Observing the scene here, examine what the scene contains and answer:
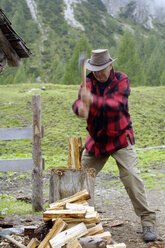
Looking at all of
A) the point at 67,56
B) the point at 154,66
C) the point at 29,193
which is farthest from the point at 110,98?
the point at 67,56

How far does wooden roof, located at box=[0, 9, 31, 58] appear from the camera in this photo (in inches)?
186

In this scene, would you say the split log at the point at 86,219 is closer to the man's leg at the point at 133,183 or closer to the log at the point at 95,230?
the log at the point at 95,230

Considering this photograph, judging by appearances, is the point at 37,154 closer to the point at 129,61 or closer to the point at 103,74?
the point at 103,74

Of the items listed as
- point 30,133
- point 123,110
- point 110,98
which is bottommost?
A: point 30,133

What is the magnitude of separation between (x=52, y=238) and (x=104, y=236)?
61cm

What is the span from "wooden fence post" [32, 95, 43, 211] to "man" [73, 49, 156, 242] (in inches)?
73.3

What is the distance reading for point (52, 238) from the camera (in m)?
3.28

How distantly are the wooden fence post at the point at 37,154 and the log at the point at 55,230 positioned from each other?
2.62 m

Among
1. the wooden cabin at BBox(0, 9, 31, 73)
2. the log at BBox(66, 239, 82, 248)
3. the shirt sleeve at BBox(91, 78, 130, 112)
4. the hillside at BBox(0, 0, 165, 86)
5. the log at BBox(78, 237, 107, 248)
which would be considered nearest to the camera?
the log at BBox(66, 239, 82, 248)

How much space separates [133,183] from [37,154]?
95.9 inches

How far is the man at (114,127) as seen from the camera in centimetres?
400

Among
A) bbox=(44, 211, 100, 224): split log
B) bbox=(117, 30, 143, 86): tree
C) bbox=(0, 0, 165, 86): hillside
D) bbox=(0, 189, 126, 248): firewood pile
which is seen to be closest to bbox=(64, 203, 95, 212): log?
bbox=(0, 189, 126, 248): firewood pile

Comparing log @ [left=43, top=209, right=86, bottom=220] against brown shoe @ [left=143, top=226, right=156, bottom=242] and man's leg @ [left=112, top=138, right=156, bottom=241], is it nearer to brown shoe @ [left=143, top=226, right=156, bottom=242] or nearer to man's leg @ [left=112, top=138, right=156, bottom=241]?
man's leg @ [left=112, top=138, right=156, bottom=241]

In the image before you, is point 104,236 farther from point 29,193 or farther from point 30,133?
point 29,193
